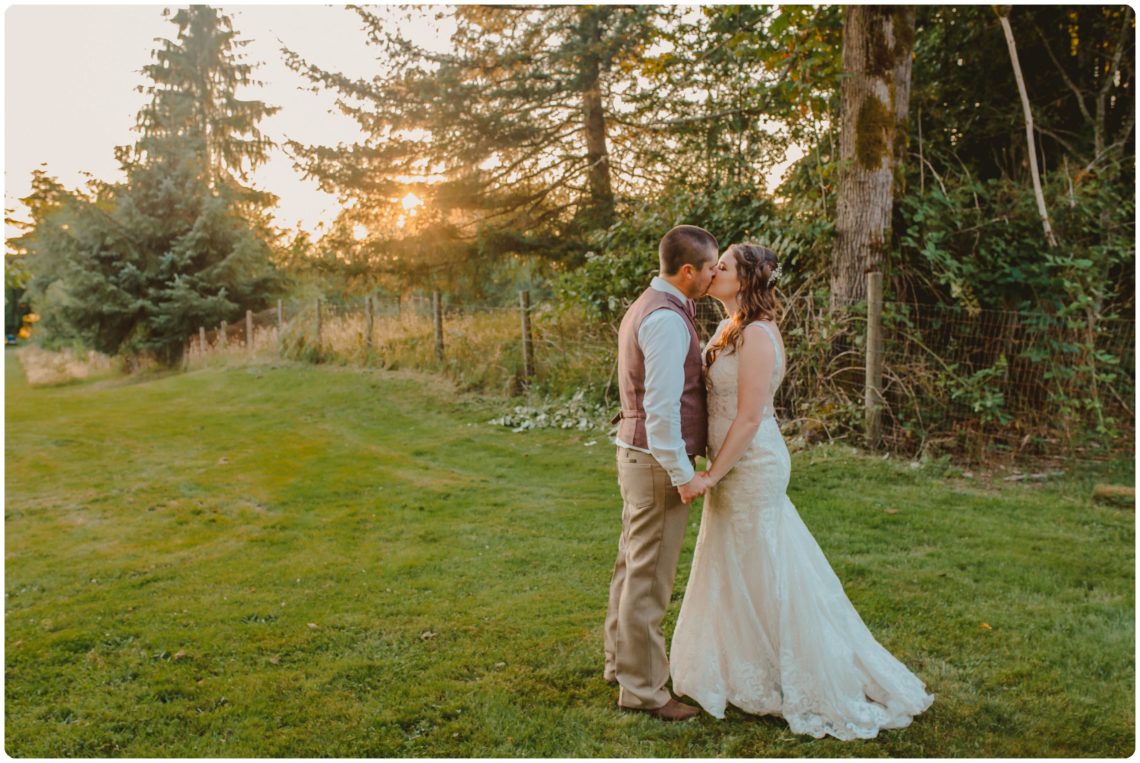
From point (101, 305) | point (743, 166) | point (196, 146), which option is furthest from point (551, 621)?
point (196, 146)

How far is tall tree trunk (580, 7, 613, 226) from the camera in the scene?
619 inches

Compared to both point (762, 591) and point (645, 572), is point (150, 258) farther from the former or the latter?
point (762, 591)

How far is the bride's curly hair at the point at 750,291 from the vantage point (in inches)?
140

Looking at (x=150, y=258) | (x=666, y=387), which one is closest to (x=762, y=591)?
(x=666, y=387)

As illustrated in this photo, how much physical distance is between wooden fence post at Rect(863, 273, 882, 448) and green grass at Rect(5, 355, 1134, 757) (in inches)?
15.3

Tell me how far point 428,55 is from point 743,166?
7102 mm

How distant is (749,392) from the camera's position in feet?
11.4

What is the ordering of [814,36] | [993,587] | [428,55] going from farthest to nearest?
1. [428,55]
2. [814,36]
3. [993,587]

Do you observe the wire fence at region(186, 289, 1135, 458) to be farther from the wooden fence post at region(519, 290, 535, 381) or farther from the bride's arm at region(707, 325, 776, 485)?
the bride's arm at region(707, 325, 776, 485)

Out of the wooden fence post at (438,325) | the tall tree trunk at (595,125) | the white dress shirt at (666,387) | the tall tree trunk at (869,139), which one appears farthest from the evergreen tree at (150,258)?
the white dress shirt at (666,387)

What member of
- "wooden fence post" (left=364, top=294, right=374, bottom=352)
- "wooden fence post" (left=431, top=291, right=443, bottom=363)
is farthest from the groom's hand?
"wooden fence post" (left=364, top=294, right=374, bottom=352)

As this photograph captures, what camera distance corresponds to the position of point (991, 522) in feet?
21.5

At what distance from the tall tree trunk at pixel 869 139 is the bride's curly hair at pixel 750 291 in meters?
5.64

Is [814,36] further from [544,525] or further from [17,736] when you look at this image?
[17,736]
